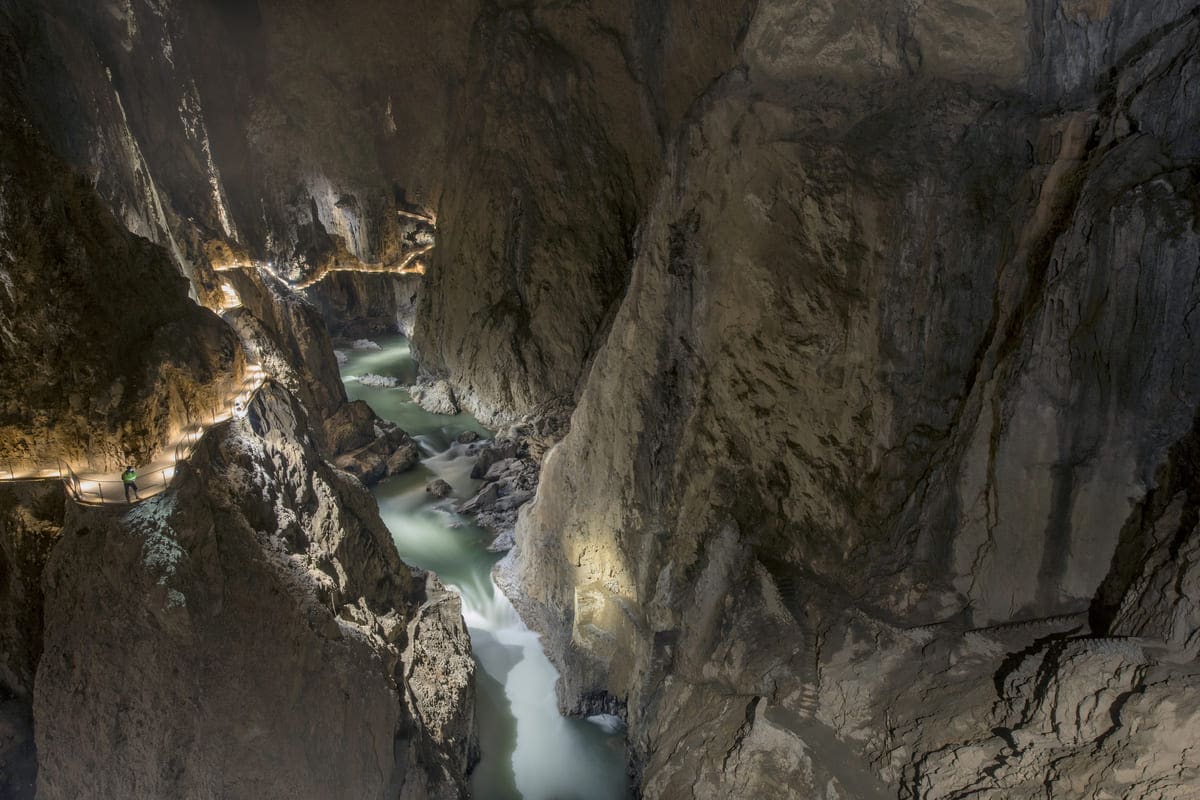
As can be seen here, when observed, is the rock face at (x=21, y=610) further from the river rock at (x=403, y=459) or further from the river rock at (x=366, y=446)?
the river rock at (x=403, y=459)

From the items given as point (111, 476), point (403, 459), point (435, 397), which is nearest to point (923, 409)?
point (111, 476)

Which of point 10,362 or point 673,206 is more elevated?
point 673,206

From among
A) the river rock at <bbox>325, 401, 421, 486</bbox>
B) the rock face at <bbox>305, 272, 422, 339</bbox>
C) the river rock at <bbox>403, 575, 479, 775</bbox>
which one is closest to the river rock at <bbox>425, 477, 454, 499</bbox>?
the river rock at <bbox>325, 401, 421, 486</bbox>

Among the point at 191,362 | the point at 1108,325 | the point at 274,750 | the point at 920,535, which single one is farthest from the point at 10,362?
the point at 1108,325

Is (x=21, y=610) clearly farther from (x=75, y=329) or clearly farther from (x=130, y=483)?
(x=75, y=329)

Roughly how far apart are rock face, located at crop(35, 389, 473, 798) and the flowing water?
2358 millimetres

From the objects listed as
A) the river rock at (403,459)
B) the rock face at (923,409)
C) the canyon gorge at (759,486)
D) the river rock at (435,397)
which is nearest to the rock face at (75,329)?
the canyon gorge at (759,486)

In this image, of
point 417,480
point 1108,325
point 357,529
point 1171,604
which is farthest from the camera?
point 417,480

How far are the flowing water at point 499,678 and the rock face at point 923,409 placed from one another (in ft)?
5.54

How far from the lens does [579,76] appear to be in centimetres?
2123

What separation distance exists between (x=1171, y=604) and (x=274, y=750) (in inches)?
308

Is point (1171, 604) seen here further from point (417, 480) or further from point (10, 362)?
point (417, 480)

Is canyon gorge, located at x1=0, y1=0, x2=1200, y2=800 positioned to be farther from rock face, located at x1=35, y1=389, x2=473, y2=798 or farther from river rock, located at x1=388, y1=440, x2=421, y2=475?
river rock, located at x1=388, y1=440, x2=421, y2=475

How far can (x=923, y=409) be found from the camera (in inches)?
320
